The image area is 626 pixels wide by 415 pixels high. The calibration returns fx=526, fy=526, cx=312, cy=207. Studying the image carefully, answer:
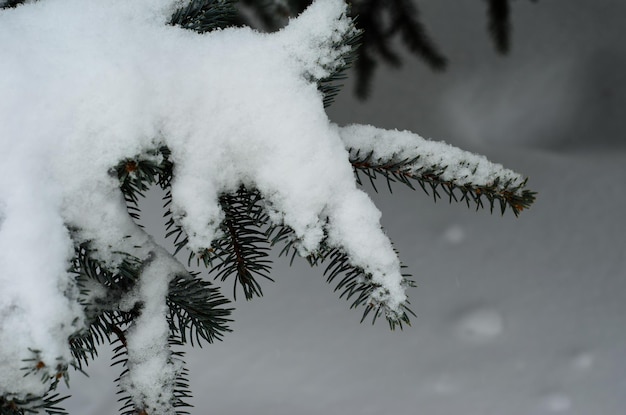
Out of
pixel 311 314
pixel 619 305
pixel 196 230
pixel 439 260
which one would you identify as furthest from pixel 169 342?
pixel 619 305

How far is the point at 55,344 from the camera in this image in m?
0.45

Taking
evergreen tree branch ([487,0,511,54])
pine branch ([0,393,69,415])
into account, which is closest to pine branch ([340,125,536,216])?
pine branch ([0,393,69,415])

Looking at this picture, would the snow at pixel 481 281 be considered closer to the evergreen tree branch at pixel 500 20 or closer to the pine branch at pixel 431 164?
the evergreen tree branch at pixel 500 20

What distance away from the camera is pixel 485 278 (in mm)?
1698

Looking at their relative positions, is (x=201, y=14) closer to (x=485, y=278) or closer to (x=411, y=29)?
(x=411, y=29)

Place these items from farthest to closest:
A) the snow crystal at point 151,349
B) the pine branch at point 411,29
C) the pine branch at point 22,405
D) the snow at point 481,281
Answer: the snow at point 481,281, the pine branch at point 411,29, the snow crystal at point 151,349, the pine branch at point 22,405

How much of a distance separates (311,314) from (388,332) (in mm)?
250

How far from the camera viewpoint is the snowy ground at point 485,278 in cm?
146

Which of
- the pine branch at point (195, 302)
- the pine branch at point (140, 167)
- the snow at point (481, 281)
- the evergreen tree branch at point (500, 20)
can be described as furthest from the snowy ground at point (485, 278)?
the pine branch at point (140, 167)

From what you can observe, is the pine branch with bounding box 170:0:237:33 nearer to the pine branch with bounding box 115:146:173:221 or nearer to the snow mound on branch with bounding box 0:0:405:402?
the snow mound on branch with bounding box 0:0:405:402

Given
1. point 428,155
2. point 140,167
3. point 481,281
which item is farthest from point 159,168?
point 481,281

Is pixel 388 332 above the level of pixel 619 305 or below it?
below

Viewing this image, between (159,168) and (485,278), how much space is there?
4.51ft

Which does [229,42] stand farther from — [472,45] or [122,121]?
[472,45]
